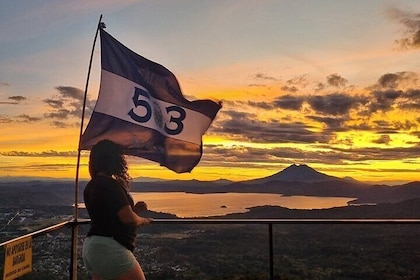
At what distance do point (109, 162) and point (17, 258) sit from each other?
101 centimetres

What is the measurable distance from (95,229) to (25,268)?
94 cm

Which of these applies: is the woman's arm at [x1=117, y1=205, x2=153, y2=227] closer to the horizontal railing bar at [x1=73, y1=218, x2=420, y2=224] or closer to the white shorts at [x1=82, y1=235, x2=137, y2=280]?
the white shorts at [x1=82, y1=235, x2=137, y2=280]

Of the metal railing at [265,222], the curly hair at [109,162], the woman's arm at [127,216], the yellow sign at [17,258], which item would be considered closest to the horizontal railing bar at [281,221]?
the metal railing at [265,222]

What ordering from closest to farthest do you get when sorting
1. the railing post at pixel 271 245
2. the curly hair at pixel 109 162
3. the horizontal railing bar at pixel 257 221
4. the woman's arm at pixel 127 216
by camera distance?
the woman's arm at pixel 127 216 < the curly hair at pixel 109 162 < the horizontal railing bar at pixel 257 221 < the railing post at pixel 271 245

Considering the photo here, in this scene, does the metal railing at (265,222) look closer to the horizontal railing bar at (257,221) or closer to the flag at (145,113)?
the horizontal railing bar at (257,221)

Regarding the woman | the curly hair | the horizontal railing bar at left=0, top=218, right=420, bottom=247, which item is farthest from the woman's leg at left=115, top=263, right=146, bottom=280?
the horizontal railing bar at left=0, top=218, right=420, bottom=247

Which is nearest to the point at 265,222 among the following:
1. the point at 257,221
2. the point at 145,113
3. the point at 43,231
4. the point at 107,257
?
the point at 257,221

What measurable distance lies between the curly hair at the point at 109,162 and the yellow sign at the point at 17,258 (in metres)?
0.80

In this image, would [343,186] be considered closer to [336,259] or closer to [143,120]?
[336,259]

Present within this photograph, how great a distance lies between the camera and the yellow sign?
3387mm

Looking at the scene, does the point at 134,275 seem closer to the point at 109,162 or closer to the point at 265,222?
the point at 109,162

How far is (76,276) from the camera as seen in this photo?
488 centimetres

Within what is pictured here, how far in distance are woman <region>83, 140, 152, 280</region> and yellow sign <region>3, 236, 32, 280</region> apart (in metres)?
0.60

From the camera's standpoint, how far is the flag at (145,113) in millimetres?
4867
